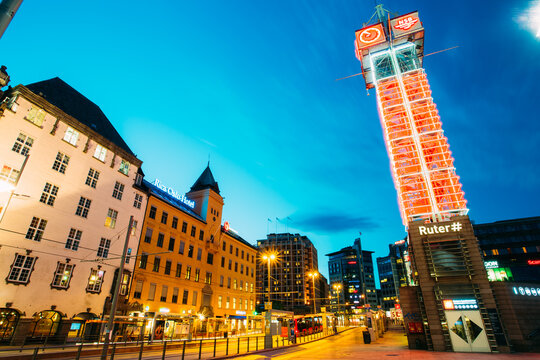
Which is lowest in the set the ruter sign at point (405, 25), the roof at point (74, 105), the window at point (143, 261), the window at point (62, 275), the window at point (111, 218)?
the window at point (62, 275)

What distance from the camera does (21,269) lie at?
25391 mm

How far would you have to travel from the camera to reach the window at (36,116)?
91.7 feet

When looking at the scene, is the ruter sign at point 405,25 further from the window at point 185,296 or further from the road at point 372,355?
the window at point 185,296

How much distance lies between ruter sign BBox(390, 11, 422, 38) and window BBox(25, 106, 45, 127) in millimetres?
50995

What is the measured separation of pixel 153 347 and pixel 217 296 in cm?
2466

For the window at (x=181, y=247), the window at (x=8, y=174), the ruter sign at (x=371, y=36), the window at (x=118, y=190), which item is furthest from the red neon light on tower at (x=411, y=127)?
the window at (x=8, y=174)

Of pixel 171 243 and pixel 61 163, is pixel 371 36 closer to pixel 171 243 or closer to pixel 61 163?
pixel 171 243

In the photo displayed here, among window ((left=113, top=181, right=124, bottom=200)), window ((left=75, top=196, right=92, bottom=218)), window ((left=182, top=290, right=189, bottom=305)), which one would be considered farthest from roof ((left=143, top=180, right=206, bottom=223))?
window ((left=182, top=290, right=189, bottom=305))

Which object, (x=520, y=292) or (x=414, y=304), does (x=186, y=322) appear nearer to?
(x=414, y=304)

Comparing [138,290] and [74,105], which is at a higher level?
[74,105]

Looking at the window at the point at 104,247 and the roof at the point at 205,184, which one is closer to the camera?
the window at the point at 104,247

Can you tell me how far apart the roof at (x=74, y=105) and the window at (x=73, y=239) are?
42.4ft

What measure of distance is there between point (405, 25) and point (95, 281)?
58.5m

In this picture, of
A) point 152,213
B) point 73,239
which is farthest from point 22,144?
point 152,213
